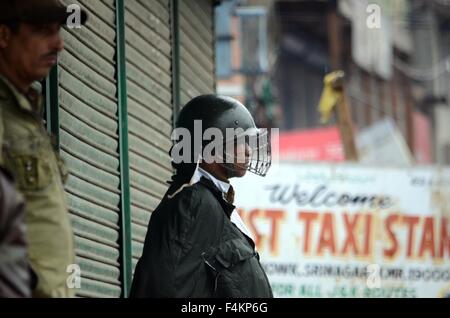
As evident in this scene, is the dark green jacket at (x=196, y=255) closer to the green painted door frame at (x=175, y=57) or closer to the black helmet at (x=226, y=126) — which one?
the black helmet at (x=226, y=126)

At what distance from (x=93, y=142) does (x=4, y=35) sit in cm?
251

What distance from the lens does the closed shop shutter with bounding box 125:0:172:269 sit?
8461mm

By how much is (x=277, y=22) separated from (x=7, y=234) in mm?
36251

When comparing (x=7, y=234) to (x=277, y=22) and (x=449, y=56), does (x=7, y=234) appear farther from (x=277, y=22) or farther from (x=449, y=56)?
(x=449, y=56)

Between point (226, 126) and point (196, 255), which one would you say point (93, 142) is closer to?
point (226, 126)

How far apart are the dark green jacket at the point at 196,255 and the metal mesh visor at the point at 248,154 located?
0.58ft

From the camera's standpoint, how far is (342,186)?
21.2m

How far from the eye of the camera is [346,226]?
20.6 metres

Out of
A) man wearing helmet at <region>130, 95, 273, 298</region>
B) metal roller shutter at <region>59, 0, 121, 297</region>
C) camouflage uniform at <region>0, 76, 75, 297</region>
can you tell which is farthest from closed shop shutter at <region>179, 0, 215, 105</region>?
camouflage uniform at <region>0, 76, 75, 297</region>

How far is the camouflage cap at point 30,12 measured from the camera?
505 centimetres

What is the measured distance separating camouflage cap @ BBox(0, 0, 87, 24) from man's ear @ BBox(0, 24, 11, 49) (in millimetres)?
29

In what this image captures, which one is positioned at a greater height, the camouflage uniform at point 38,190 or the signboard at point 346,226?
the signboard at point 346,226

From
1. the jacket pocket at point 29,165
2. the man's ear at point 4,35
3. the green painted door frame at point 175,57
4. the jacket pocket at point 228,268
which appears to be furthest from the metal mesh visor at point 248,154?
the green painted door frame at point 175,57

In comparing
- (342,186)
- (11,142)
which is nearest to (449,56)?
(342,186)
